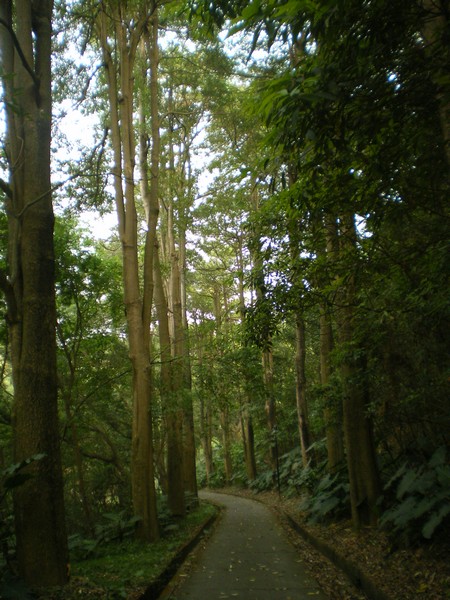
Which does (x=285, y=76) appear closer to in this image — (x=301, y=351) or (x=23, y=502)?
(x=23, y=502)

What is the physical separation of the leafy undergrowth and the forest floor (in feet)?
7.34

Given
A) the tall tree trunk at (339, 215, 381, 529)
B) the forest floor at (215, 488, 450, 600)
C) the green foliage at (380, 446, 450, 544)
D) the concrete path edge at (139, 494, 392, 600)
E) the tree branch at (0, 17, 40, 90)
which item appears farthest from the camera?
the tall tree trunk at (339, 215, 381, 529)

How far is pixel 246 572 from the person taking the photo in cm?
733

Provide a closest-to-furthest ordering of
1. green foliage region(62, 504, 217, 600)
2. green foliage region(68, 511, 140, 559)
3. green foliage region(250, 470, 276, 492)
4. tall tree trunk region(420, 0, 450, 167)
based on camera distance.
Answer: tall tree trunk region(420, 0, 450, 167) < green foliage region(62, 504, 217, 600) < green foliage region(68, 511, 140, 559) < green foliage region(250, 470, 276, 492)

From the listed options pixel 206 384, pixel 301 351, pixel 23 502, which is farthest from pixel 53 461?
pixel 301 351

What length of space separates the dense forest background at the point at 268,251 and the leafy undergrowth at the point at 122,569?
1.21ft

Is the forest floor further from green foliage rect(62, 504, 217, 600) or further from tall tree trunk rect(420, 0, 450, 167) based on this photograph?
tall tree trunk rect(420, 0, 450, 167)

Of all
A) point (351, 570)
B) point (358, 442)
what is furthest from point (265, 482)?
point (351, 570)

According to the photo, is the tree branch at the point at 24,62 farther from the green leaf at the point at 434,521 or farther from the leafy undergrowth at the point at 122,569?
the green leaf at the point at 434,521

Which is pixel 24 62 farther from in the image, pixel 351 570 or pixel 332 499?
pixel 332 499

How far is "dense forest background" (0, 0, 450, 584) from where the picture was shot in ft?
12.7

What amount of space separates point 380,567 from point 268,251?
164 inches

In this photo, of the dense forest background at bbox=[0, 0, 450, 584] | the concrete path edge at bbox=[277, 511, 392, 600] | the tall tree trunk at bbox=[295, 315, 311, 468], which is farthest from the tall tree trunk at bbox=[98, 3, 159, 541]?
the tall tree trunk at bbox=[295, 315, 311, 468]

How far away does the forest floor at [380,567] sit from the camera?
493 cm
